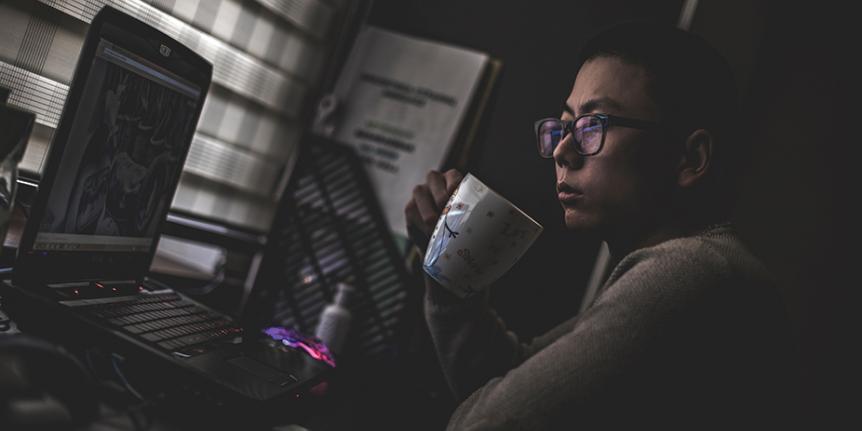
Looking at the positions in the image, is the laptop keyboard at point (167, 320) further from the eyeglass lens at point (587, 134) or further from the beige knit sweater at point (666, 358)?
the eyeglass lens at point (587, 134)

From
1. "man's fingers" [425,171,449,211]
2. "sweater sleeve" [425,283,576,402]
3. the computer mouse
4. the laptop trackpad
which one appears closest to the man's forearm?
"sweater sleeve" [425,283,576,402]

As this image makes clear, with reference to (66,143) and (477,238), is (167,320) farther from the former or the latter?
(477,238)

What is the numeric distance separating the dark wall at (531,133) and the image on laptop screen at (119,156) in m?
0.76

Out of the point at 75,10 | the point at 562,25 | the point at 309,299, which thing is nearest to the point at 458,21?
the point at 562,25

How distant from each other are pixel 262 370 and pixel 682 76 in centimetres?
68

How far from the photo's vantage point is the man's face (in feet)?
2.91

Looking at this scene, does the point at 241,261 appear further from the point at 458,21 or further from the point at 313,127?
the point at 458,21

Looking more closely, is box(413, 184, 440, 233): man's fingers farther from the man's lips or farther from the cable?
the cable

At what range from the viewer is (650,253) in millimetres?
785

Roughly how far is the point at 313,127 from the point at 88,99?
33.8 inches

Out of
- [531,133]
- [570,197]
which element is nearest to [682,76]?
[570,197]

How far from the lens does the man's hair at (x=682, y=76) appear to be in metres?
0.88

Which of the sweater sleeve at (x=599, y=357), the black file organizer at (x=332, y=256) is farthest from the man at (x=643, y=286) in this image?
the black file organizer at (x=332, y=256)

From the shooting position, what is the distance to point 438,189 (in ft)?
3.47
